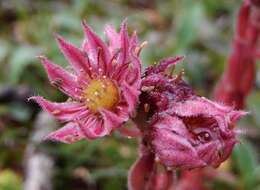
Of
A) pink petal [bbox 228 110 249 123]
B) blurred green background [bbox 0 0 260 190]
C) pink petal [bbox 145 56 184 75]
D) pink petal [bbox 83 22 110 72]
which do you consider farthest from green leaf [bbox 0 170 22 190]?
Answer: pink petal [bbox 228 110 249 123]

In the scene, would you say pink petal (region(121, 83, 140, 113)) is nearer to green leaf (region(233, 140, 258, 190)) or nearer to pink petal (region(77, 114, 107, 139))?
pink petal (region(77, 114, 107, 139))

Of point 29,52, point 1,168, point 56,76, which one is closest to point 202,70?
point 29,52

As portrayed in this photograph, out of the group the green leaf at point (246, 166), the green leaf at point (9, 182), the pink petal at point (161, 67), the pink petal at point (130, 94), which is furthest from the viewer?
the green leaf at point (246, 166)

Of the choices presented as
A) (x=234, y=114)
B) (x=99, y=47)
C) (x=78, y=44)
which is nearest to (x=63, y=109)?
(x=99, y=47)

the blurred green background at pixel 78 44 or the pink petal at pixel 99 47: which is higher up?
the pink petal at pixel 99 47

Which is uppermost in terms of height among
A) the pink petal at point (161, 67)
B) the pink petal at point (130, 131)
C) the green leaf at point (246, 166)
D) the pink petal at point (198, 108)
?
the pink petal at point (161, 67)

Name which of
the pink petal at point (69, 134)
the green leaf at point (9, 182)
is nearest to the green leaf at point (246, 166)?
the green leaf at point (9, 182)

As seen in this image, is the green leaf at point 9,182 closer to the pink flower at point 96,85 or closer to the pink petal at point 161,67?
the pink flower at point 96,85

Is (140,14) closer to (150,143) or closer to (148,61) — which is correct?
(148,61)
